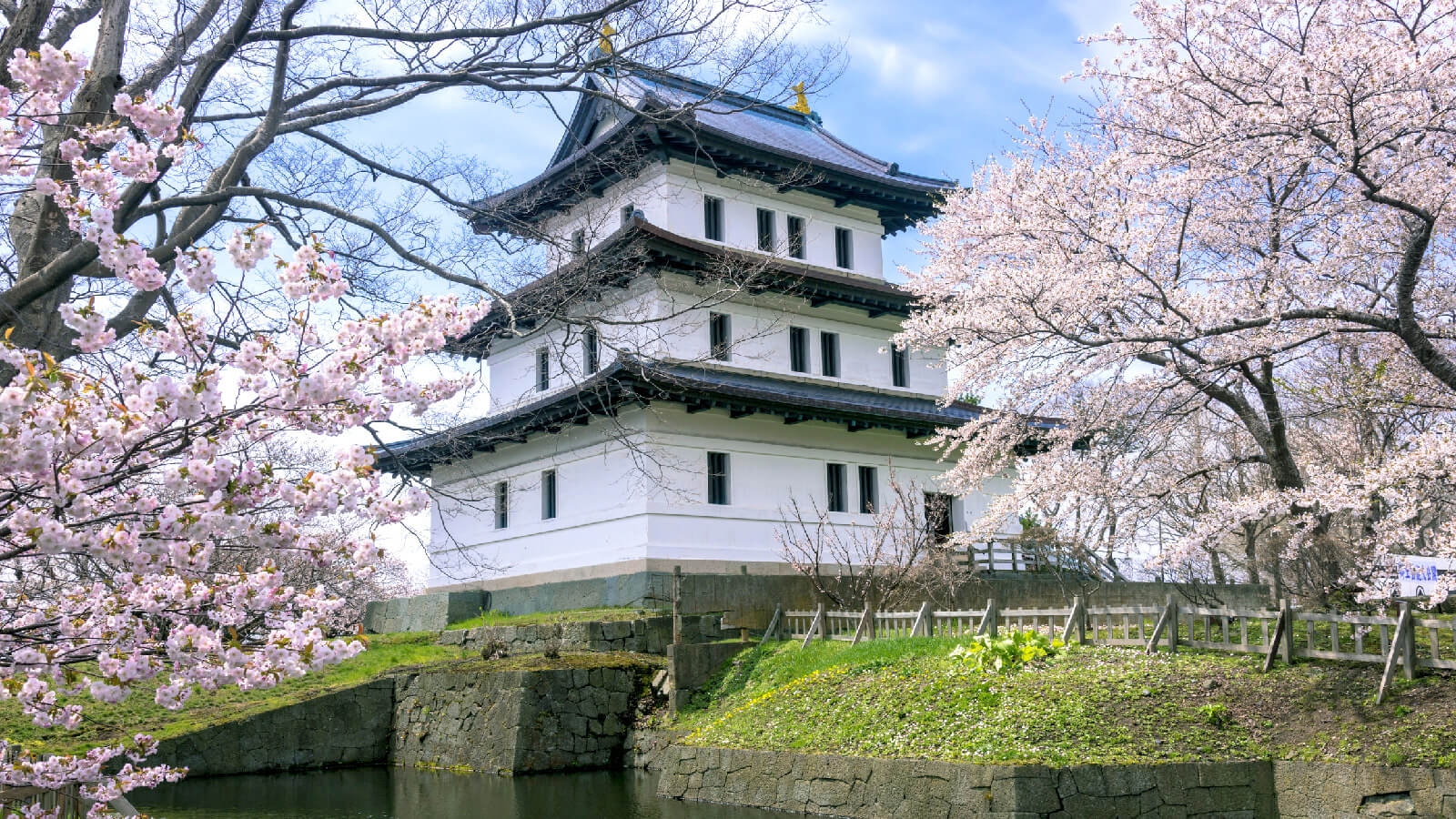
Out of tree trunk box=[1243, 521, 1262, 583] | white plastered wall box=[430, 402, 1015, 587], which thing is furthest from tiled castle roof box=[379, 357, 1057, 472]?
tree trunk box=[1243, 521, 1262, 583]

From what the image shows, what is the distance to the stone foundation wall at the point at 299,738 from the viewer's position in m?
18.2

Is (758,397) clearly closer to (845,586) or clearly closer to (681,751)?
(845,586)

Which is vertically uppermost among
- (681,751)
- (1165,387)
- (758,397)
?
(758,397)

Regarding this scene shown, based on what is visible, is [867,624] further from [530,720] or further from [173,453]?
[173,453]

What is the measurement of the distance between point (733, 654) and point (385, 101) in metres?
11.2

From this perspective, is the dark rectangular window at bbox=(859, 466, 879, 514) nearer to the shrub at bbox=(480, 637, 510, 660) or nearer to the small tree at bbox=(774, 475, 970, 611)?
the small tree at bbox=(774, 475, 970, 611)

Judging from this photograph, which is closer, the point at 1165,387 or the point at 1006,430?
the point at 1165,387

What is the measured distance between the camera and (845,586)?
2306cm

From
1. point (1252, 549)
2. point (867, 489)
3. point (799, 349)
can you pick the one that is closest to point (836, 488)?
point (867, 489)

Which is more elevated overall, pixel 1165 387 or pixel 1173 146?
pixel 1173 146

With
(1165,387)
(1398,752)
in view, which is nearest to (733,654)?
(1165,387)

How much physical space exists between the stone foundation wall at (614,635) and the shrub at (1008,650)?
21.0 ft

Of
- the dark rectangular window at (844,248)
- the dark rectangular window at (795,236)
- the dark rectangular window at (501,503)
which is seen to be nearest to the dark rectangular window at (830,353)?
the dark rectangular window at (795,236)

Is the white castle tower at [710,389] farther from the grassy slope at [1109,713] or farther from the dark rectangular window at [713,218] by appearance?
the grassy slope at [1109,713]
